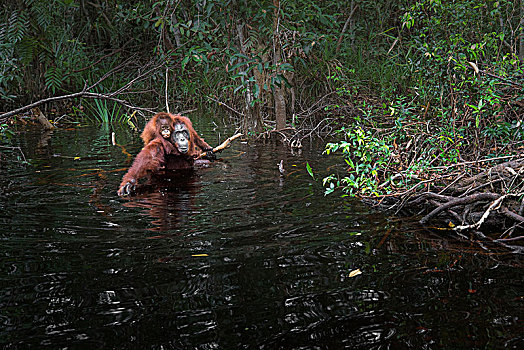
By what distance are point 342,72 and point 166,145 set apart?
10.7ft

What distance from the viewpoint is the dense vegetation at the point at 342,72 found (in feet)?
14.6

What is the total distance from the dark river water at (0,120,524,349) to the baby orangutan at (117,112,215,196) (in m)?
0.58

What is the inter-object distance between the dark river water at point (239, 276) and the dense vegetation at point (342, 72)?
23.8 inches

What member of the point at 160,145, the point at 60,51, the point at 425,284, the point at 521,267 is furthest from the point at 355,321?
the point at 60,51

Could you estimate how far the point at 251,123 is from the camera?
27.8 ft

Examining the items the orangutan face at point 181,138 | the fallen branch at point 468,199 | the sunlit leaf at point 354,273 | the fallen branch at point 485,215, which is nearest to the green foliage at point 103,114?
the orangutan face at point 181,138

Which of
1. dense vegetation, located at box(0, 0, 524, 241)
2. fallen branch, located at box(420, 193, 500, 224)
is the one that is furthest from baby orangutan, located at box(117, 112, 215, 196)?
fallen branch, located at box(420, 193, 500, 224)

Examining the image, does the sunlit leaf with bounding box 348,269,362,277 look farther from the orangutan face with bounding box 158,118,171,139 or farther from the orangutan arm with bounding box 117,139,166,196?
the orangutan face with bounding box 158,118,171,139

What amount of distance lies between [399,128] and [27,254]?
3059mm

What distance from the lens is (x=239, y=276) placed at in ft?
9.76

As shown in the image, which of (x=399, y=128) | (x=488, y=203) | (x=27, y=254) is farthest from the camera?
(x=399, y=128)

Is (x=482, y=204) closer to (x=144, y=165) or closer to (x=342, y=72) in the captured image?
(x=144, y=165)

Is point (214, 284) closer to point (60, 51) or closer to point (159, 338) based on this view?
point (159, 338)

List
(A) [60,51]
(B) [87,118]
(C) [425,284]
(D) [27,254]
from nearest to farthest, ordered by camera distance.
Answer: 1. (C) [425,284]
2. (D) [27,254]
3. (A) [60,51]
4. (B) [87,118]
